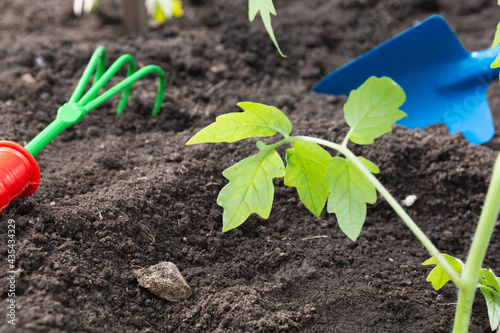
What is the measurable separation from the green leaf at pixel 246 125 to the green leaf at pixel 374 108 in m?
0.13

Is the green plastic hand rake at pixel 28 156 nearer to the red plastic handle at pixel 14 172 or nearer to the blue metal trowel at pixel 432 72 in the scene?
the red plastic handle at pixel 14 172

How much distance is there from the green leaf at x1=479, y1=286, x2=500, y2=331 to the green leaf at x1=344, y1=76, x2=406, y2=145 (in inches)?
15.6

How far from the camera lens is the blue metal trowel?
1587 mm

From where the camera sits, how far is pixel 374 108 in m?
0.90

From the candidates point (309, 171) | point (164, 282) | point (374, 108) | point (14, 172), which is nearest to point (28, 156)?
point (14, 172)

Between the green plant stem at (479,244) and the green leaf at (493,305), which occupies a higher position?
the green plant stem at (479,244)

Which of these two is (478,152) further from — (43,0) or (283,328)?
(43,0)

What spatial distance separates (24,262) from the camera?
94 cm

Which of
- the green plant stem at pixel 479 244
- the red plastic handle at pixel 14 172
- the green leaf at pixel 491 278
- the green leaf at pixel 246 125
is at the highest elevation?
the green leaf at pixel 246 125

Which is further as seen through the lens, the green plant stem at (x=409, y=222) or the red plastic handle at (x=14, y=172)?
the red plastic handle at (x=14, y=172)

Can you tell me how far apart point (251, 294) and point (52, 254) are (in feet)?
A: 1.38

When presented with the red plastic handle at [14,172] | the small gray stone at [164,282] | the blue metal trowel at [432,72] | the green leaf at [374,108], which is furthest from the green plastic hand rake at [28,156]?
the blue metal trowel at [432,72]

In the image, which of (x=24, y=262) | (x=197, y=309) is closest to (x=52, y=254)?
(x=24, y=262)

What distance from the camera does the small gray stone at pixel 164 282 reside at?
1.03 meters
